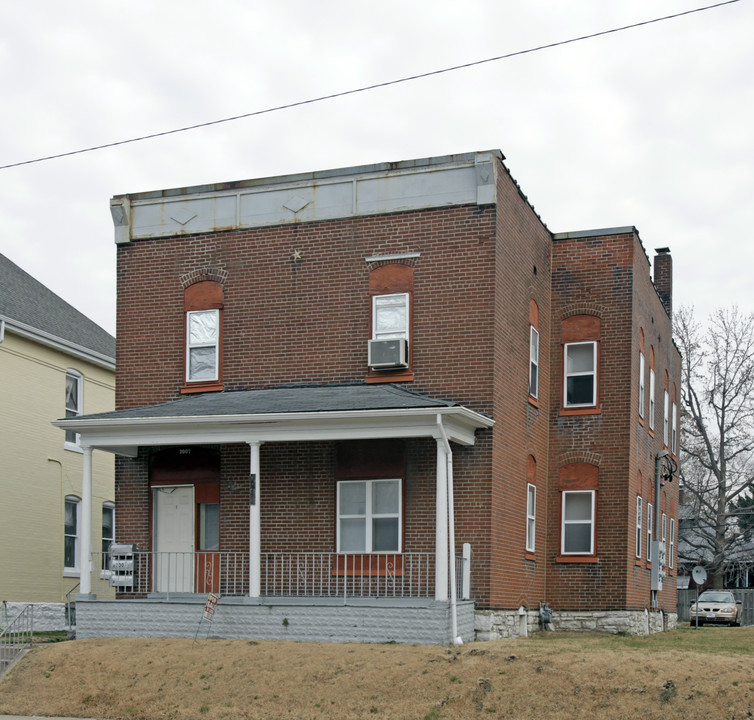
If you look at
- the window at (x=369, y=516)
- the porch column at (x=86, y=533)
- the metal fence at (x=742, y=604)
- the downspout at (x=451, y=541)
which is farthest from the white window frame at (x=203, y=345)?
the metal fence at (x=742, y=604)

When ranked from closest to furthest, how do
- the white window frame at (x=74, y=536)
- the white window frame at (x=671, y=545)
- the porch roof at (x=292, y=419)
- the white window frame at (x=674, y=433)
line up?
the porch roof at (x=292, y=419)
the white window frame at (x=74, y=536)
the white window frame at (x=671, y=545)
the white window frame at (x=674, y=433)

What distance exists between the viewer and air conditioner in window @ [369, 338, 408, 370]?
2264 centimetres

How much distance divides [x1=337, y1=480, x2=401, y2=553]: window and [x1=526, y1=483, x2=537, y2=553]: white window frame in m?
3.60

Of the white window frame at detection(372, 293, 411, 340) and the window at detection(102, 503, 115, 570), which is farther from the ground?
the white window frame at detection(372, 293, 411, 340)

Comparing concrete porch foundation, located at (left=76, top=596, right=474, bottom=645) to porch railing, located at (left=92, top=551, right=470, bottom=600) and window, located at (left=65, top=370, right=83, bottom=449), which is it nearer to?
porch railing, located at (left=92, top=551, right=470, bottom=600)

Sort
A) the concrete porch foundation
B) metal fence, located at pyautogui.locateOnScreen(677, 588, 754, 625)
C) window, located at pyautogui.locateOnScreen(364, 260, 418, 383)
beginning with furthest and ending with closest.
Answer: metal fence, located at pyautogui.locateOnScreen(677, 588, 754, 625) < window, located at pyautogui.locateOnScreen(364, 260, 418, 383) < the concrete porch foundation

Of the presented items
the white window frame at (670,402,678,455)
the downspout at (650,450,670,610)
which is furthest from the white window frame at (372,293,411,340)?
the white window frame at (670,402,678,455)

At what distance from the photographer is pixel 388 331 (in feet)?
76.2

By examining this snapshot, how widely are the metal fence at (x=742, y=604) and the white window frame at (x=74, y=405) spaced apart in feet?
80.3

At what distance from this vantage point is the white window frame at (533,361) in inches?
992

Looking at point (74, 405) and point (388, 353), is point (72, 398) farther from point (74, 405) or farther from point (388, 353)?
point (388, 353)

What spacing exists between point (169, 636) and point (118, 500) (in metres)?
4.58

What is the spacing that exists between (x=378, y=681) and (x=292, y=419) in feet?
18.7

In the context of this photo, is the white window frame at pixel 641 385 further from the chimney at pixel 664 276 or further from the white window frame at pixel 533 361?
the chimney at pixel 664 276
